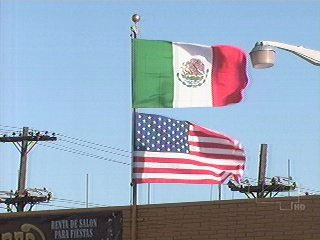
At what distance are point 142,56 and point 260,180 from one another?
1659 inches

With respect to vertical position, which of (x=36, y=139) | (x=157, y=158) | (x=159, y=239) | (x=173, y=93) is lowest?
(x=159, y=239)

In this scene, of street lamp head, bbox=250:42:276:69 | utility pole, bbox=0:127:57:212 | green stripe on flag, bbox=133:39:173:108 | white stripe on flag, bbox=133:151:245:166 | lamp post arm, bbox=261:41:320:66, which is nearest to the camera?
lamp post arm, bbox=261:41:320:66

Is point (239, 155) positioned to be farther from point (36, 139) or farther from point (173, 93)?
point (36, 139)

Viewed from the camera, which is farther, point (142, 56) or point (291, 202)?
point (142, 56)

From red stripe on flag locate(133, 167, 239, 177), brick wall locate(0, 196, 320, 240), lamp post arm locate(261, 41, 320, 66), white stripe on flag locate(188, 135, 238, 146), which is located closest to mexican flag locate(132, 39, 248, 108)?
white stripe on flag locate(188, 135, 238, 146)

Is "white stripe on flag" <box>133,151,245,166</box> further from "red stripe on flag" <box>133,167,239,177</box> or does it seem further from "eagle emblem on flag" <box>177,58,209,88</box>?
"eagle emblem on flag" <box>177,58,209,88</box>

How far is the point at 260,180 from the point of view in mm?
57219

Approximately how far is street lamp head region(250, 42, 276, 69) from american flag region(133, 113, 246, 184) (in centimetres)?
371

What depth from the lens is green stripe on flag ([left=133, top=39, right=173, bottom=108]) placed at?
15.9 metres

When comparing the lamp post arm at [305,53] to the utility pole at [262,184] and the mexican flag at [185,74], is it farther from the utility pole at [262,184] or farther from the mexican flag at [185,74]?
the utility pole at [262,184]

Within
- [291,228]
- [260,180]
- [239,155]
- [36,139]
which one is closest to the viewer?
[291,228]

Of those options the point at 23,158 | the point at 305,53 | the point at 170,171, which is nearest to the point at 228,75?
the point at 170,171

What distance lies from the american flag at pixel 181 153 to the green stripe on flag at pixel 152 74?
0.35 m

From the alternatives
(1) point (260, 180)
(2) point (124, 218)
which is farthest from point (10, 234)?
(1) point (260, 180)
